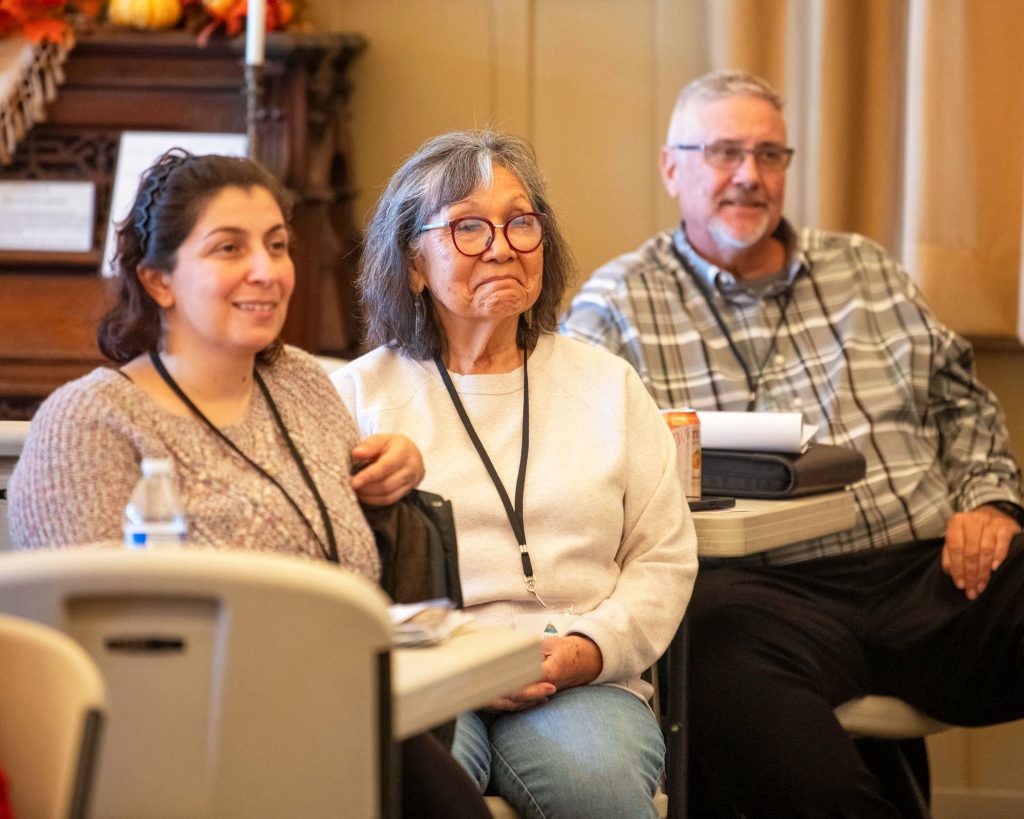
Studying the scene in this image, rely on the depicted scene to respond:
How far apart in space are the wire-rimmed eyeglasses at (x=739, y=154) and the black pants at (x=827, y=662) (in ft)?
2.98

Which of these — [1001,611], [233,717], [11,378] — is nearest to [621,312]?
[1001,611]

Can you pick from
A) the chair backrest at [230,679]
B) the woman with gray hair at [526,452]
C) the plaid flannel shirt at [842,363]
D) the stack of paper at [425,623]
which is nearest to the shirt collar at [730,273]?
the plaid flannel shirt at [842,363]

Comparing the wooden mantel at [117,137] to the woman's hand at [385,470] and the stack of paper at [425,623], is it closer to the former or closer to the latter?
the woman's hand at [385,470]

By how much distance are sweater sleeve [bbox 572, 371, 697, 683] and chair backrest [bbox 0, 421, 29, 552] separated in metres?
0.87

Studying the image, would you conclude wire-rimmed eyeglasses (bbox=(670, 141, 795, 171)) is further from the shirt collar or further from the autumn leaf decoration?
the autumn leaf decoration

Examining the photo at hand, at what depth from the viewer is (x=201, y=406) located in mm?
1778

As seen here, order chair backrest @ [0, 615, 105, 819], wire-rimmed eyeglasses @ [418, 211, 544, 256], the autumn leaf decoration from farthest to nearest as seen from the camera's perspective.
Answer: the autumn leaf decoration, wire-rimmed eyeglasses @ [418, 211, 544, 256], chair backrest @ [0, 615, 105, 819]

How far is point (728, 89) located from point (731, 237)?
1.13 feet

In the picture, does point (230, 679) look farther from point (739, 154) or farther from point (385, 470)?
point (739, 154)

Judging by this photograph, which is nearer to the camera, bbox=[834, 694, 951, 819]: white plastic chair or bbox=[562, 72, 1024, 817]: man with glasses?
bbox=[562, 72, 1024, 817]: man with glasses

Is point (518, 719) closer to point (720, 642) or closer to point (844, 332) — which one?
point (720, 642)

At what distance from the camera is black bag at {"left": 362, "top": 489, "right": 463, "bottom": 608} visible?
6.06 ft

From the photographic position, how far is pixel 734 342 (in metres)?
2.98

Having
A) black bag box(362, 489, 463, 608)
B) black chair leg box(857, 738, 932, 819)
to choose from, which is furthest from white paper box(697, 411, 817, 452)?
black chair leg box(857, 738, 932, 819)
